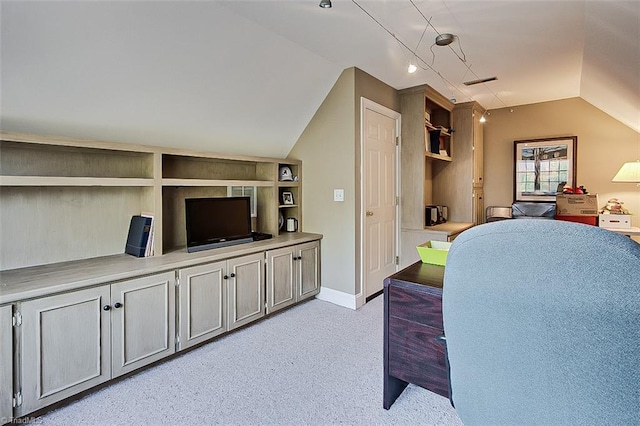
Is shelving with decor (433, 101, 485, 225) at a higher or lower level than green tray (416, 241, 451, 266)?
higher

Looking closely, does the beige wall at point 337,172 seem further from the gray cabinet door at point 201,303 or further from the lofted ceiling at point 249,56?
the gray cabinet door at point 201,303

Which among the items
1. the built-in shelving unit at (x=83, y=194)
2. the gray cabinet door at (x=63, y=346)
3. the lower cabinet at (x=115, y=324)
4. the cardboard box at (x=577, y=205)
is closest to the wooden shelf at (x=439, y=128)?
the cardboard box at (x=577, y=205)

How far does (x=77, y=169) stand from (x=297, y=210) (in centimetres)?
207

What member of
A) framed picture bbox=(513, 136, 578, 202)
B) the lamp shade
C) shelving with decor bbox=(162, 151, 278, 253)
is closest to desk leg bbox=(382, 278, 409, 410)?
shelving with decor bbox=(162, 151, 278, 253)

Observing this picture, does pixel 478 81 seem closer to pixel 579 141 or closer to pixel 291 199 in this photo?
pixel 579 141

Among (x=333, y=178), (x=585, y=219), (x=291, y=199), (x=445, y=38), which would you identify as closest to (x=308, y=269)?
(x=291, y=199)

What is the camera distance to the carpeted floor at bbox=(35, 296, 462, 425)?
5.91ft

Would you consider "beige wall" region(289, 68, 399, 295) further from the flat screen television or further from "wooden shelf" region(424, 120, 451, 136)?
the flat screen television

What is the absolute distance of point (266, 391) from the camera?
2.03m

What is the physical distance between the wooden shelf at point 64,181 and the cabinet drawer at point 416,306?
1.93 metres

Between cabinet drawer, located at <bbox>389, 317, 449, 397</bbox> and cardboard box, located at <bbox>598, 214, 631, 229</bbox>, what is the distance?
355 centimetres

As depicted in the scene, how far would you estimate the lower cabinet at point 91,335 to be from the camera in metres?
1.74

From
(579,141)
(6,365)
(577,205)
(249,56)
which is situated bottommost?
(6,365)

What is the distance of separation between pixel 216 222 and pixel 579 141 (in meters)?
4.75
